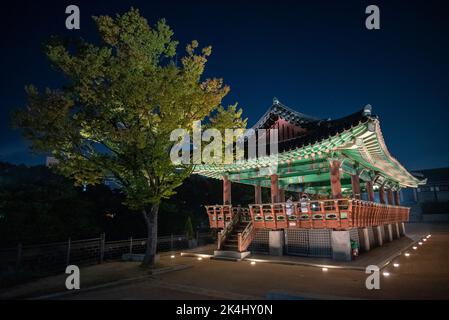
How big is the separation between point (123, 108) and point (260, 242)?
1088cm

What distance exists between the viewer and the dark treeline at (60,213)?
47.9ft

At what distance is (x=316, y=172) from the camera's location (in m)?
16.5

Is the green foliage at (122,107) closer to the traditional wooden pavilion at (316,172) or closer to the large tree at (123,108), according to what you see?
the large tree at (123,108)

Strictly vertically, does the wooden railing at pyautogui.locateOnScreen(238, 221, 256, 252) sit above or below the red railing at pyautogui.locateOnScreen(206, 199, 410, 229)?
below

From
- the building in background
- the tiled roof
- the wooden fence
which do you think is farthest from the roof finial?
the building in background

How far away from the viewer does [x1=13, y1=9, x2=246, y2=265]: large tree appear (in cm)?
1039

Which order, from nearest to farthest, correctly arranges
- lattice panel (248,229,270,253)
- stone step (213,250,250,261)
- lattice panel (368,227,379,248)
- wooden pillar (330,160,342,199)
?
1. wooden pillar (330,160,342,199)
2. stone step (213,250,250,261)
3. lattice panel (248,229,270,253)
4. lattice panel (368,227,379,248)

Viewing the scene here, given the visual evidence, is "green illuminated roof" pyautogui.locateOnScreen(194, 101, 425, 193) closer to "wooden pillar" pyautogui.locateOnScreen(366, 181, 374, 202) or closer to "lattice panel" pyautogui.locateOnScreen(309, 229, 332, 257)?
"wooden pillar" pyautogui.locateOnScreen(366, 181, 374, 202)

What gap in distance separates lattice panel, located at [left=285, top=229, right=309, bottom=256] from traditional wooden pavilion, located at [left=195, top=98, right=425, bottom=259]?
0.12 m

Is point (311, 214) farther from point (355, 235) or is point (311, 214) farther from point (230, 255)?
point (230, 255)

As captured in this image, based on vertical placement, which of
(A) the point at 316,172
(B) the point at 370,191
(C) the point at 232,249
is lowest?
(C) the point at 232,249

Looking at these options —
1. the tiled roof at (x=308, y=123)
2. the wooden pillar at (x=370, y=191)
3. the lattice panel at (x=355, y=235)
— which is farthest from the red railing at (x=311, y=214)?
the tiled roof at (x=308, y=123)

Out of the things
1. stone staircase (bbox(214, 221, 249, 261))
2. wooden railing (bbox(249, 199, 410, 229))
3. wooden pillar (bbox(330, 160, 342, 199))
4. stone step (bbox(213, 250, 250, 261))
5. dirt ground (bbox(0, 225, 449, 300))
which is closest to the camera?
dirt ground (bbox(0, 225, 449, 300))

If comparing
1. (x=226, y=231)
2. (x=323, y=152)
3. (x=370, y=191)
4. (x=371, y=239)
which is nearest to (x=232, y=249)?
(x=226, y=231)
